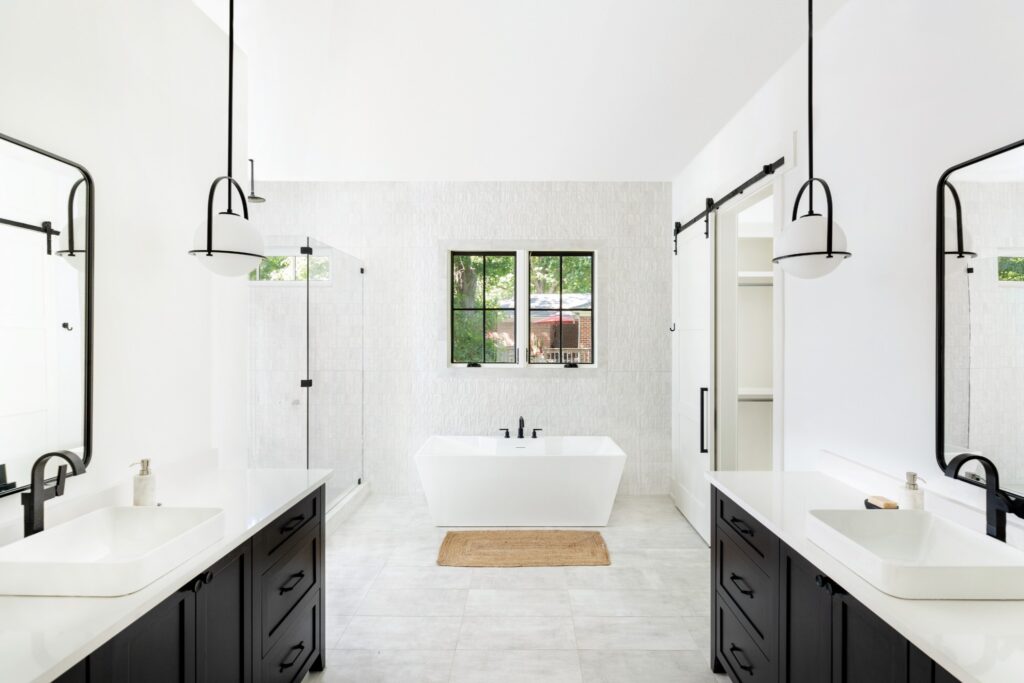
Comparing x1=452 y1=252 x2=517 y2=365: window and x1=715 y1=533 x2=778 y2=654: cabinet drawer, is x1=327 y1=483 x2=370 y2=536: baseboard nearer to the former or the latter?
x1=452 y1=252 x2=517 y2=365: window

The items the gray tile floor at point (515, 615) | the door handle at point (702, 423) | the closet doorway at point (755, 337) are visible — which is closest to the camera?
the gray tile floor at point (515, 615)

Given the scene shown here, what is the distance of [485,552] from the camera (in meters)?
3.53

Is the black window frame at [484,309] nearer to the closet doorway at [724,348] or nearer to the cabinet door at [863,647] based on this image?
the closet doorway at [724,348]

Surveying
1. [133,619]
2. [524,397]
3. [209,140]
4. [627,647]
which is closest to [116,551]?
[133,619]

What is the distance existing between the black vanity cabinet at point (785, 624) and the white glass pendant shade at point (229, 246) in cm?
193

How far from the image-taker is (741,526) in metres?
2.01

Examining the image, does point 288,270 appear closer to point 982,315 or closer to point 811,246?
point 811,246

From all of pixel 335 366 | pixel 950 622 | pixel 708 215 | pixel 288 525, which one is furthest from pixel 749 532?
pixel 335 366

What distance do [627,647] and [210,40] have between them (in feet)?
10.6

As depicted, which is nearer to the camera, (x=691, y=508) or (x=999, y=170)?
(x=999, y=170)

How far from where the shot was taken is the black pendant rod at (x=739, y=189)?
8.98 feet

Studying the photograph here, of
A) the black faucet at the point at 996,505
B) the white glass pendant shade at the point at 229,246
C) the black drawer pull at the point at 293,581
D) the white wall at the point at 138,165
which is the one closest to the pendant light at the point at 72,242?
the white wall at the point at 138,165

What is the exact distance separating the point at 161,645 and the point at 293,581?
0.76m

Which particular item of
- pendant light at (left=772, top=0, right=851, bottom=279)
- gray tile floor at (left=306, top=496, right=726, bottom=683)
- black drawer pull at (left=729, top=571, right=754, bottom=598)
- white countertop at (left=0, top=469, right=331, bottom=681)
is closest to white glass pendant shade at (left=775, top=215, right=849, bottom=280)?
pendant light at (left=772, top=0, right=851, bottom=279)
